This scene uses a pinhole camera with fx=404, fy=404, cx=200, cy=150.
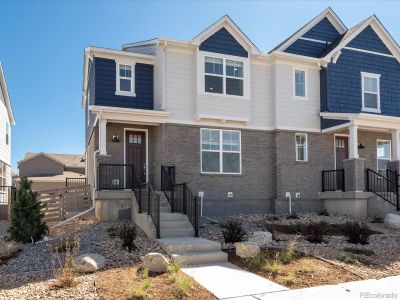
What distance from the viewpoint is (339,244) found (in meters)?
10.9

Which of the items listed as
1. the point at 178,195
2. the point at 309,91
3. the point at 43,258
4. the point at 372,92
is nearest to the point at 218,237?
the point at 178,195

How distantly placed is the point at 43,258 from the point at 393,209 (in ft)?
41.0

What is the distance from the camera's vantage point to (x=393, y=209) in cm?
1529

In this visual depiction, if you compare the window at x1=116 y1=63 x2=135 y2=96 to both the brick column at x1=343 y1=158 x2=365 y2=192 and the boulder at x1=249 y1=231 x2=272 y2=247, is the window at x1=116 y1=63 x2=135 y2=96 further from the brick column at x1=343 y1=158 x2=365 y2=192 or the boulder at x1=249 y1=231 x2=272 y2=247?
the brick column at x1=343 y1=158 x2=365 y2=192

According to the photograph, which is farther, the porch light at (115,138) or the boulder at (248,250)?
the porch light at (115,138)

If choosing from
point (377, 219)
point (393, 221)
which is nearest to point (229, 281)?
point (393, 221)

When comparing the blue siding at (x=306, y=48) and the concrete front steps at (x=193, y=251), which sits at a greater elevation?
the blue siding at (x=306, y=48)

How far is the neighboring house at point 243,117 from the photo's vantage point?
15.3 m

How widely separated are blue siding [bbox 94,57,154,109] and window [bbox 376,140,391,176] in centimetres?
→ 1086

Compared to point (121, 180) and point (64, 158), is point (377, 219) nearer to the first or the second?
point (121, 180)

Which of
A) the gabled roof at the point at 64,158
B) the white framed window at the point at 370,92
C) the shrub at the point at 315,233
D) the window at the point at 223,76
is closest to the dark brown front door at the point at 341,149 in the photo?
the white framed window at the point at 370,92

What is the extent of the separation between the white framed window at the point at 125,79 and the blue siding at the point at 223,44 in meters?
3.02

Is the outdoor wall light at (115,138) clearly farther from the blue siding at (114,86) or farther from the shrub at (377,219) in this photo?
the shrub at (377,219)

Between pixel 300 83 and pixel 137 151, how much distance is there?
7.63m
